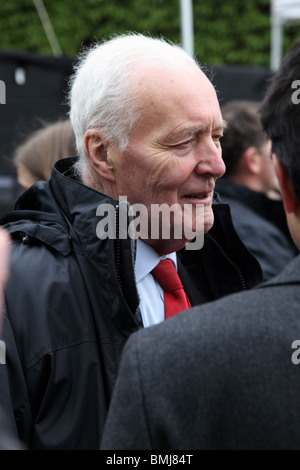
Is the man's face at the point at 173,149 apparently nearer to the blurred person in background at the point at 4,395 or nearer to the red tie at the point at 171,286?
the red tie at the point at 171,286

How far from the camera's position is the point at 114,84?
1.98m

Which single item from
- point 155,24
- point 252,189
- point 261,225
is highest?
point 155,24

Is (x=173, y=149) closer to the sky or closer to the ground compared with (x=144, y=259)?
closer to the sky

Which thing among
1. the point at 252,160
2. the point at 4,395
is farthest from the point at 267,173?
the point at 4,395

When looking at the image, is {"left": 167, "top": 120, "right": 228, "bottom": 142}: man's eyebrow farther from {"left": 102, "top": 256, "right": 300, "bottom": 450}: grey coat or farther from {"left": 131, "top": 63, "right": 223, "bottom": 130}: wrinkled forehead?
{"left": 102, "top": 256, "right": 300, "bottom": 450}: grey coat

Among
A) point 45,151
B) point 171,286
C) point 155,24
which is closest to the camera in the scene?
point 171,286

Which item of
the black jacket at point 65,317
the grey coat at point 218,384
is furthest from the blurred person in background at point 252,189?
the grey coat at point 218,384

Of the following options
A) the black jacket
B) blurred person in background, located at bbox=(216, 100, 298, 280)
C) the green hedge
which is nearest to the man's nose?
the black jacket

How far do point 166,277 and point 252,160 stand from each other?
2.12 m

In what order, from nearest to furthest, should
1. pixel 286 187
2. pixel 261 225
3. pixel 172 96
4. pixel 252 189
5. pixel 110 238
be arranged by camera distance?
1. pixel 286 187
2. pixel 110 238
3. pixel 172 96
4. pixel 261 225
5. pixel 252 189

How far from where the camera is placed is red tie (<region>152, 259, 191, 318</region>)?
2.04 m

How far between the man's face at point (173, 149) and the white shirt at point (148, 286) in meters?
0.04

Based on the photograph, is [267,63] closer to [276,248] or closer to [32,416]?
[276,248]

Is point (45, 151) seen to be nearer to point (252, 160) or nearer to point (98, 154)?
point (98, 154)
